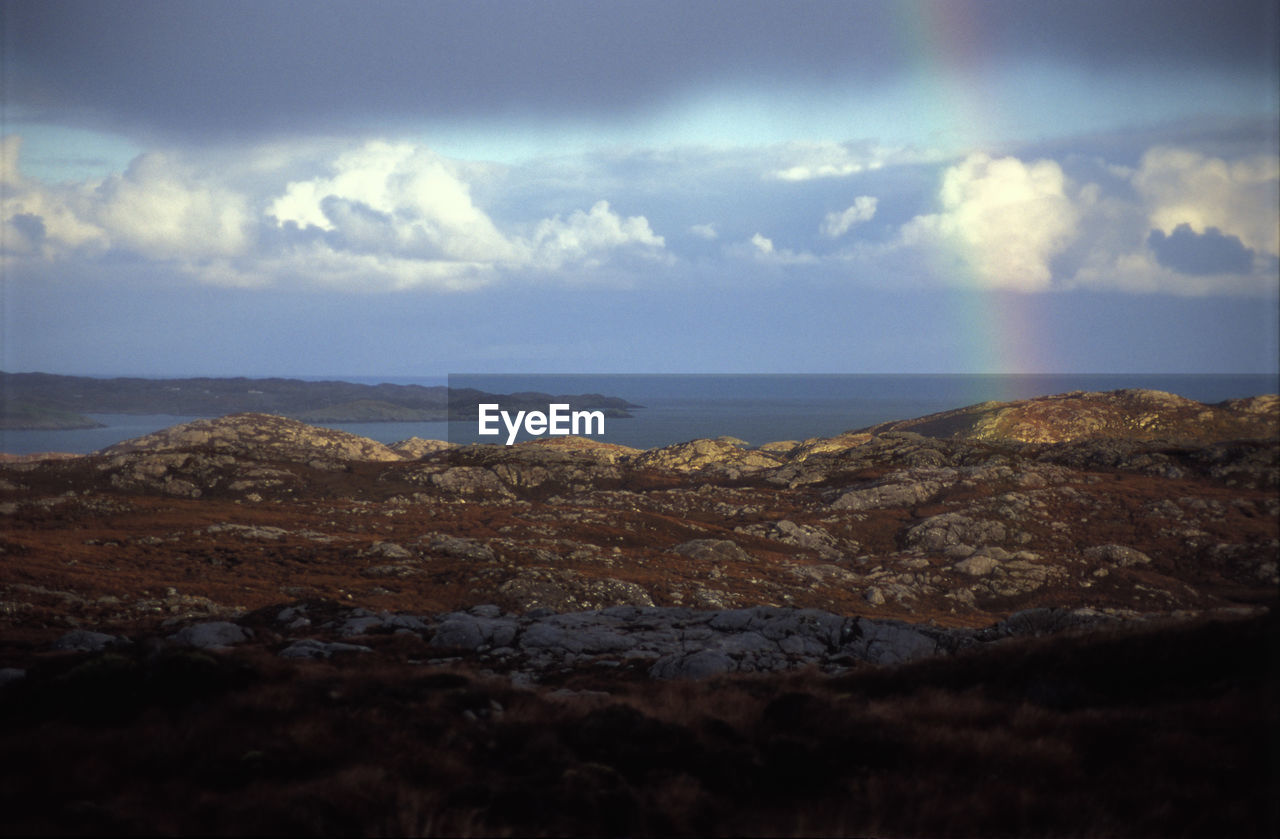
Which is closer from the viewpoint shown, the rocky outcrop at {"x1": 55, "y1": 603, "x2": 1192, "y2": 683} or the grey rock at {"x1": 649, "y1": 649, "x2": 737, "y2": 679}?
the grey rock at {"x1": 649, "y1": 649, "x2": 737, "y2": 679}

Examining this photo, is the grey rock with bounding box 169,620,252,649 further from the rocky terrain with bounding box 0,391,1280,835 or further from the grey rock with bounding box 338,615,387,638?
the grey rock with bounding box 338,615,387,638

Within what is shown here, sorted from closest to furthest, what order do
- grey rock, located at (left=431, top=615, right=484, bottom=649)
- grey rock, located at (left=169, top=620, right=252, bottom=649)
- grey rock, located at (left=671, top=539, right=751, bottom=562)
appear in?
grey rock, located at (left=169, top=620, right=252, bottom=649)
grey rock, located at (left=431, top=615, right=484, bottom=649)
grey rock, located at (left=671, top=539, right=751, bottom=562)

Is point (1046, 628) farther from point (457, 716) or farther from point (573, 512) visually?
point (573, 512)

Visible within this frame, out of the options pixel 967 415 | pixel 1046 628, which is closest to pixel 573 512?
pixel 1046 628

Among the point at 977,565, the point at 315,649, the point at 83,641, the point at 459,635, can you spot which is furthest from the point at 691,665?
the point at 977,565

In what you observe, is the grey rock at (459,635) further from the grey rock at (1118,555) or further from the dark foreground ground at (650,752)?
the grey rock at (1118,555)

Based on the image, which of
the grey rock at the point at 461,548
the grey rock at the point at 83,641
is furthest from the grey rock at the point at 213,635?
the grey rock at the point at 461,548

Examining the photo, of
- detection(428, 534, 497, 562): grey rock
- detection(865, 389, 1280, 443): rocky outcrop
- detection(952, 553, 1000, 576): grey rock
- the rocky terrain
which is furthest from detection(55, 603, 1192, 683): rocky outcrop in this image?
detection(865, 389, 1280, 443): rocky outcrop
